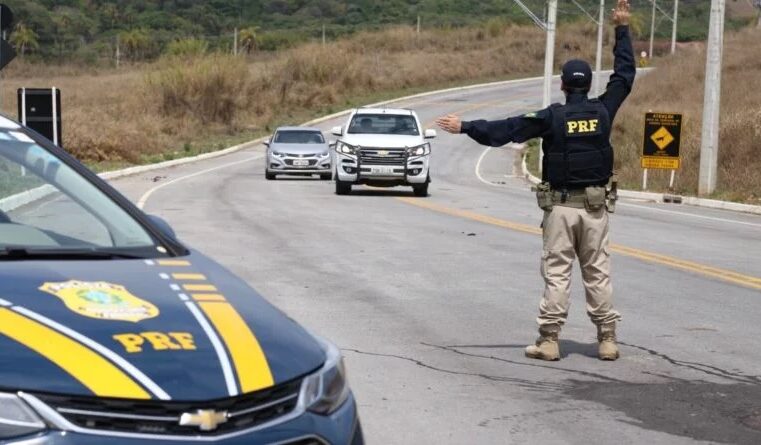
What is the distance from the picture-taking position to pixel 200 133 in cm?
6606

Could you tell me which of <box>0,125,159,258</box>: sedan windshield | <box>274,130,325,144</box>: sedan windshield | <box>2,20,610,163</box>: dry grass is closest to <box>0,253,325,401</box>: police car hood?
<box>0,125,159,258</box>: sedan windshield

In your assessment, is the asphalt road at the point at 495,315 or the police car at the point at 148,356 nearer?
the police car at the point at 148,356

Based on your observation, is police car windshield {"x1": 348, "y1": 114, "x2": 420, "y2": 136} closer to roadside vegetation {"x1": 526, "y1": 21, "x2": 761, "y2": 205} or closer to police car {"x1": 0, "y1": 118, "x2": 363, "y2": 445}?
roadside vegetation {"x1": 526, "y1": 21, "x2": 761, "y2": 205}

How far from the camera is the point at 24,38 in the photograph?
112312 mm

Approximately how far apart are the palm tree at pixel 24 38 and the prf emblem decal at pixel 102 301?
11054 centimetres

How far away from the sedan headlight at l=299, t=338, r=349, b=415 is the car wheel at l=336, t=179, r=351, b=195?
25054 millimetres

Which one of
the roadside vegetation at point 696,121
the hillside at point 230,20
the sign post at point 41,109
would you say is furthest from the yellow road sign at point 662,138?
the hillside at point 230,20

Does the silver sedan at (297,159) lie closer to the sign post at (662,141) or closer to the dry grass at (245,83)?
the dry grass at (245,83)

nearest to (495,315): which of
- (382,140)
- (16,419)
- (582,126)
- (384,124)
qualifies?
(582,126)

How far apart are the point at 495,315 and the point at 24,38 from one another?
106m

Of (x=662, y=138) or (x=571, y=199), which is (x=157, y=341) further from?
(x=662, y=138)

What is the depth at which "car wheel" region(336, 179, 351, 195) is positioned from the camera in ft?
97.3

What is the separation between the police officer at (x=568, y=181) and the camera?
9141mm

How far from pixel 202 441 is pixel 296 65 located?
7873 centimetres
